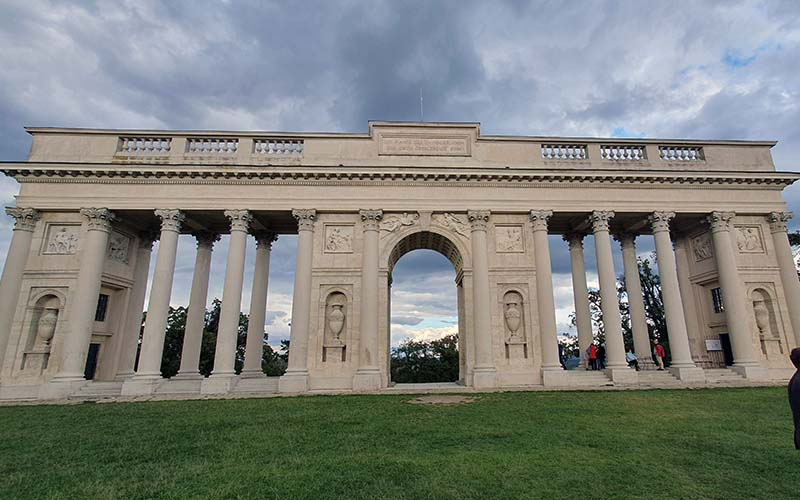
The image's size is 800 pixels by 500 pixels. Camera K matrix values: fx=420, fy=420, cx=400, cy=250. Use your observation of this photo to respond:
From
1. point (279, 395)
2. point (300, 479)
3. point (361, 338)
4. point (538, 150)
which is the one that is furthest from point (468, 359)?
point (300, 479)

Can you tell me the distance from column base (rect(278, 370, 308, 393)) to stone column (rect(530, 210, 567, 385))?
12.6 metres

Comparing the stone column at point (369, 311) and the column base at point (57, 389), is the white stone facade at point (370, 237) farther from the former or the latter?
the column base at point (57, 389)

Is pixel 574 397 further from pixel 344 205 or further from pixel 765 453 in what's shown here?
pixel 344 205

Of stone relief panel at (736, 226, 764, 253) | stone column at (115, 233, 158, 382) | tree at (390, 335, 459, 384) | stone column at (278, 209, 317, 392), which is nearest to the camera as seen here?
stone column at (278, 209, 317, 392)

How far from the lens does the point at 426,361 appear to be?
70562 millimetres

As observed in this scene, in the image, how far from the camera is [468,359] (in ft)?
76.8

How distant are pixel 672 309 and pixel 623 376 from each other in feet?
16.6

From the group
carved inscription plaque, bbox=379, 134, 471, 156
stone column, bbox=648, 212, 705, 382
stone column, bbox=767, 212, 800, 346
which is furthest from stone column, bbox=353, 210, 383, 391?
stone column, bbox=767, 212, 800, 346

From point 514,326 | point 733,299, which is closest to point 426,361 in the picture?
point 514,326

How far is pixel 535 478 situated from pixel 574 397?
11.3 metres

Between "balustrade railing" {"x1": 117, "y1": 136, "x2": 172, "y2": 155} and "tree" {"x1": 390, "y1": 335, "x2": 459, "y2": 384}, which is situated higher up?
"balustrade railing" {"x1": 117, "y1": 136, "x2": 172, "y2": 155}

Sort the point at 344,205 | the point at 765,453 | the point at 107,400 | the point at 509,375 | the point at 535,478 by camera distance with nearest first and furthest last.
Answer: the point at 535,478 < the point at 765,453 < the point at 107,400 < the point at 509,375 < the point at 344,205

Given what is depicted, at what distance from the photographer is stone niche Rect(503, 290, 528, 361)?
23.5 metres

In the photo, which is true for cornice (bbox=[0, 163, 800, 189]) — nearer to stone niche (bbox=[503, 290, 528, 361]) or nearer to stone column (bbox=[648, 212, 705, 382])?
stone column (bbox=[648, 212, 705, 382])
